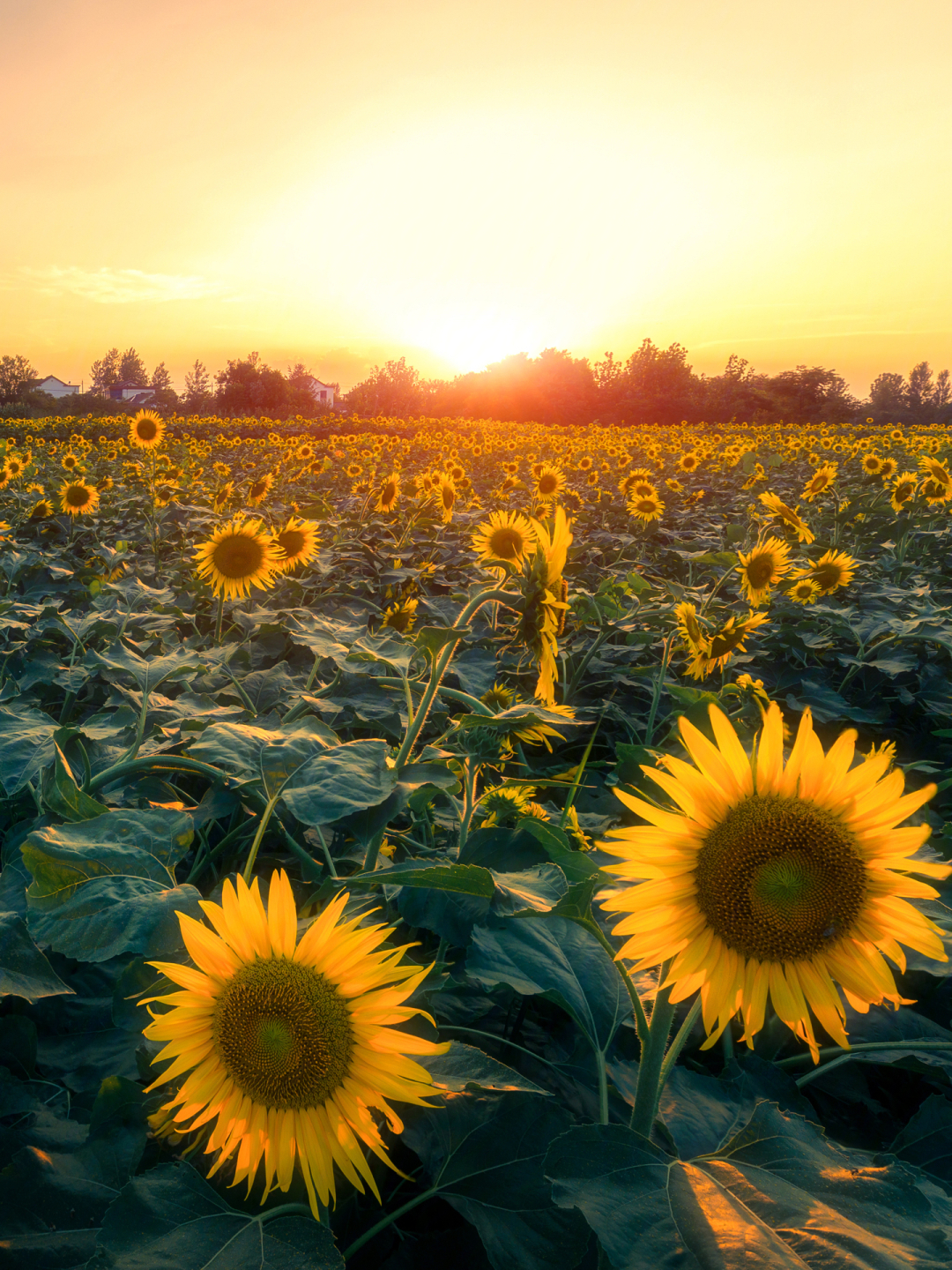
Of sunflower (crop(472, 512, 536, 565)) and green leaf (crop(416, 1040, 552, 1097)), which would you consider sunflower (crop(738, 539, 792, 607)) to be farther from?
green leaf (crop(416, 1040, 552, 1097))

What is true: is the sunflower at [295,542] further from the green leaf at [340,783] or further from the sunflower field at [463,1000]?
the green leaf at [340,783]

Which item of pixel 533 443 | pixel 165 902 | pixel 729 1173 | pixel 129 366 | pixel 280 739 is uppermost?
pixel 129 366

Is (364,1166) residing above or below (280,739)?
below

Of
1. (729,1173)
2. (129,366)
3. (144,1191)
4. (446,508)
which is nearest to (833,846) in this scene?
(729,1173)

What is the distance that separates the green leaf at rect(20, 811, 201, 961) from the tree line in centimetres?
4168

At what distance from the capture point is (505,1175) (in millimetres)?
905

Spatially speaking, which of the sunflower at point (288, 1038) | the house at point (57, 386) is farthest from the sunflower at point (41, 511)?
the house at point (57, 386)

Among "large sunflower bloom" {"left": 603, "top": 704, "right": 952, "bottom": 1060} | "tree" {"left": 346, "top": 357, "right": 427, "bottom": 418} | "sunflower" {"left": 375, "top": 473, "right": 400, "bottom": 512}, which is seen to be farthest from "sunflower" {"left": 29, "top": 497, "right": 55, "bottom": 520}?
"tree" {"left": 346, "top": 357, "right": 427, "bottom": 418}

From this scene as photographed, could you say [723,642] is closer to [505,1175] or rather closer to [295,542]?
[505,1175]

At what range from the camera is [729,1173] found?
762mm

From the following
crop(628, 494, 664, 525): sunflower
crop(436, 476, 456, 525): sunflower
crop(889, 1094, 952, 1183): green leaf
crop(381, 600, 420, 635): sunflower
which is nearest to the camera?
crop(889, 1094, 952, 1183): green leaf

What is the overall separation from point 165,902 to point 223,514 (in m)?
5.80

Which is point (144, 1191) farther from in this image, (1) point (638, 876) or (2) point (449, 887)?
(1) point (638, 876)

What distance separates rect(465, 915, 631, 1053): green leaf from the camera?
3.35 feet
